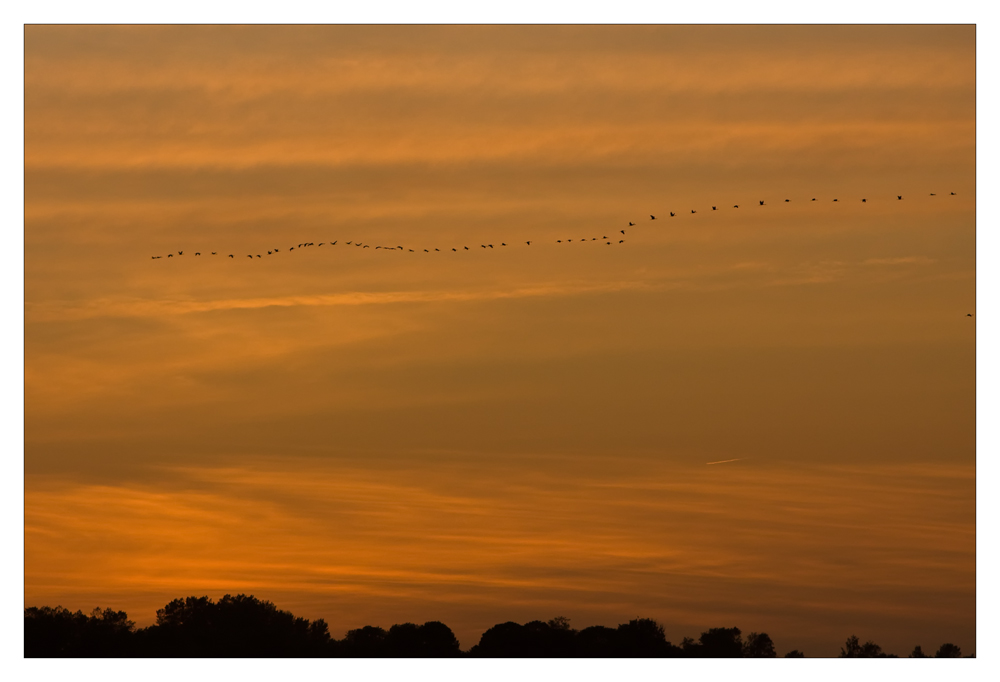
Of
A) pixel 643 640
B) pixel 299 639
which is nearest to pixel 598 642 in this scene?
pixel 643 640

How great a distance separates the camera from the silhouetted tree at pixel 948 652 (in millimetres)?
32344

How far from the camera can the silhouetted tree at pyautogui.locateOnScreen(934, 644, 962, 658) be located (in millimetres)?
32344

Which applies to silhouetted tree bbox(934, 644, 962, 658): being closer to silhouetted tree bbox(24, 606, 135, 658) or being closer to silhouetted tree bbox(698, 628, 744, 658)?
silhouetted tree bbox(698, 628, 744, 658)

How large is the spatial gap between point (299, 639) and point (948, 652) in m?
13.6

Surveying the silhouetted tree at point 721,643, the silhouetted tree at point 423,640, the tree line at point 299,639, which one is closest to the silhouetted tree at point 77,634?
the tree line at point 299,639

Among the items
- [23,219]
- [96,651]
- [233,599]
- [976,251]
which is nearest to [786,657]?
[976,251]

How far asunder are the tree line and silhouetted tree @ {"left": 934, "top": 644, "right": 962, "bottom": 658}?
0.04m

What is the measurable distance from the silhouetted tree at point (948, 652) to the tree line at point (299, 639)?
4 centimetres

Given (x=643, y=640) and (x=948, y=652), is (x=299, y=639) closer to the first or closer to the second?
(x=643, y=640)

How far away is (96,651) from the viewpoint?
36281mm

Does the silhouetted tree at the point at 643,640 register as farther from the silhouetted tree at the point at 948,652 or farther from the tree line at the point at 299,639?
the silhouetted tree at the point at 948,652

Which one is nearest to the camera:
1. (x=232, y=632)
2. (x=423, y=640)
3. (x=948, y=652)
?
(x=948, y=652)

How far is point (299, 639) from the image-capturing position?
119ft

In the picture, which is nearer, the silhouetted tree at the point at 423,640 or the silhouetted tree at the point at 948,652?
the silhouetted tree at the point at 948,652
